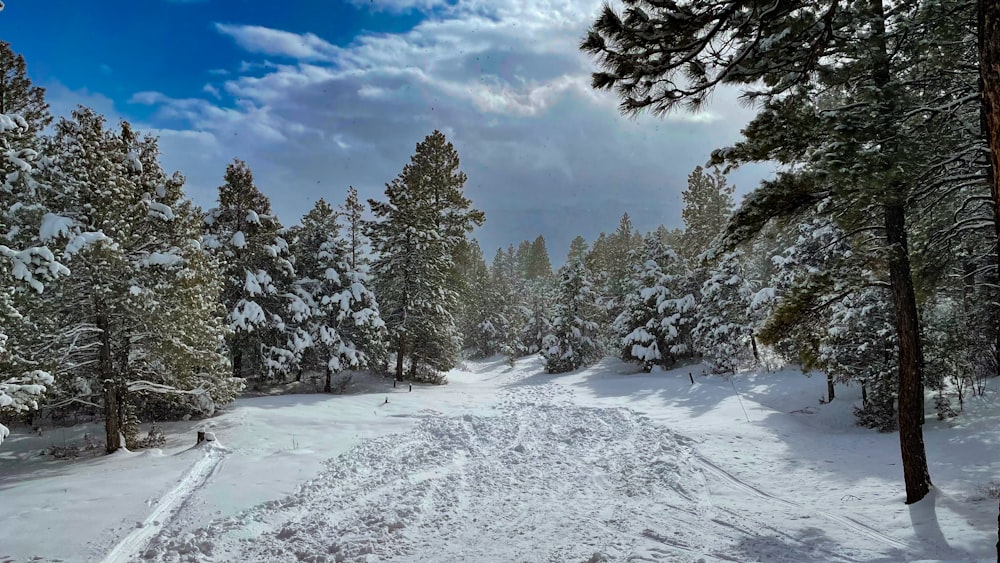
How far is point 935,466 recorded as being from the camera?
34.0 ft

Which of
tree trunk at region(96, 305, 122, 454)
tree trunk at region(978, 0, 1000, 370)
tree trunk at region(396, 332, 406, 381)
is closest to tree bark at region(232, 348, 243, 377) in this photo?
tree trunk at region(396, 332, 406, 381)

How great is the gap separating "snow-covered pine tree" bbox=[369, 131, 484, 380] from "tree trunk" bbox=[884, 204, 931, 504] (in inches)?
839

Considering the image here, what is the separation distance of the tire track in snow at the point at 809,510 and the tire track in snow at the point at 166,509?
35.8ft

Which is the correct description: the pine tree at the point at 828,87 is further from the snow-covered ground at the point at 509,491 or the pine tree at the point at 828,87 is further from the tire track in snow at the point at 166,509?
the tire track in snow at the point at 166,509

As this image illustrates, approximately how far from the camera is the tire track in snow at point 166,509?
718 centimetres

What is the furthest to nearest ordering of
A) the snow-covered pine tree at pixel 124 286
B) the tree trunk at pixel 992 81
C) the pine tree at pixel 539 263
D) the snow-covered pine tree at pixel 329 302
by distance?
the pine tree at pixel 539 263, the snow-covered pine tree at pixel 329 302, the snow-covered pine tree at pixel 124 286, the tree trunk at pixel 992 81

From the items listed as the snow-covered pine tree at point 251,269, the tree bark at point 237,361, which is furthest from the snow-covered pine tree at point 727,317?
the tree bark at point 237,361

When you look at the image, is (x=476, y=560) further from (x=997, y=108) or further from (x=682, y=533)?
(x=997, y=108)

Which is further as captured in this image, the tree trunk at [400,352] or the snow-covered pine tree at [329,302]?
the tree trunk at [400,352]

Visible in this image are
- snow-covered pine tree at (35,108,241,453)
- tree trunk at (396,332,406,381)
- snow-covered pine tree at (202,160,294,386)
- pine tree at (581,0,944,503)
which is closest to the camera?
pine tree at (581,0,944,503)

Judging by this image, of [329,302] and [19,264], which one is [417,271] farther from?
[19,264]

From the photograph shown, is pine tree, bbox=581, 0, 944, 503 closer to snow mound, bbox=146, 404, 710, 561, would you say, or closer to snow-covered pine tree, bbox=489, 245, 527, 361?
snow mound, bbox=146, 404, 710, 561

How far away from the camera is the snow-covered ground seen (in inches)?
281

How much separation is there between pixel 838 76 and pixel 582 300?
26.4m
